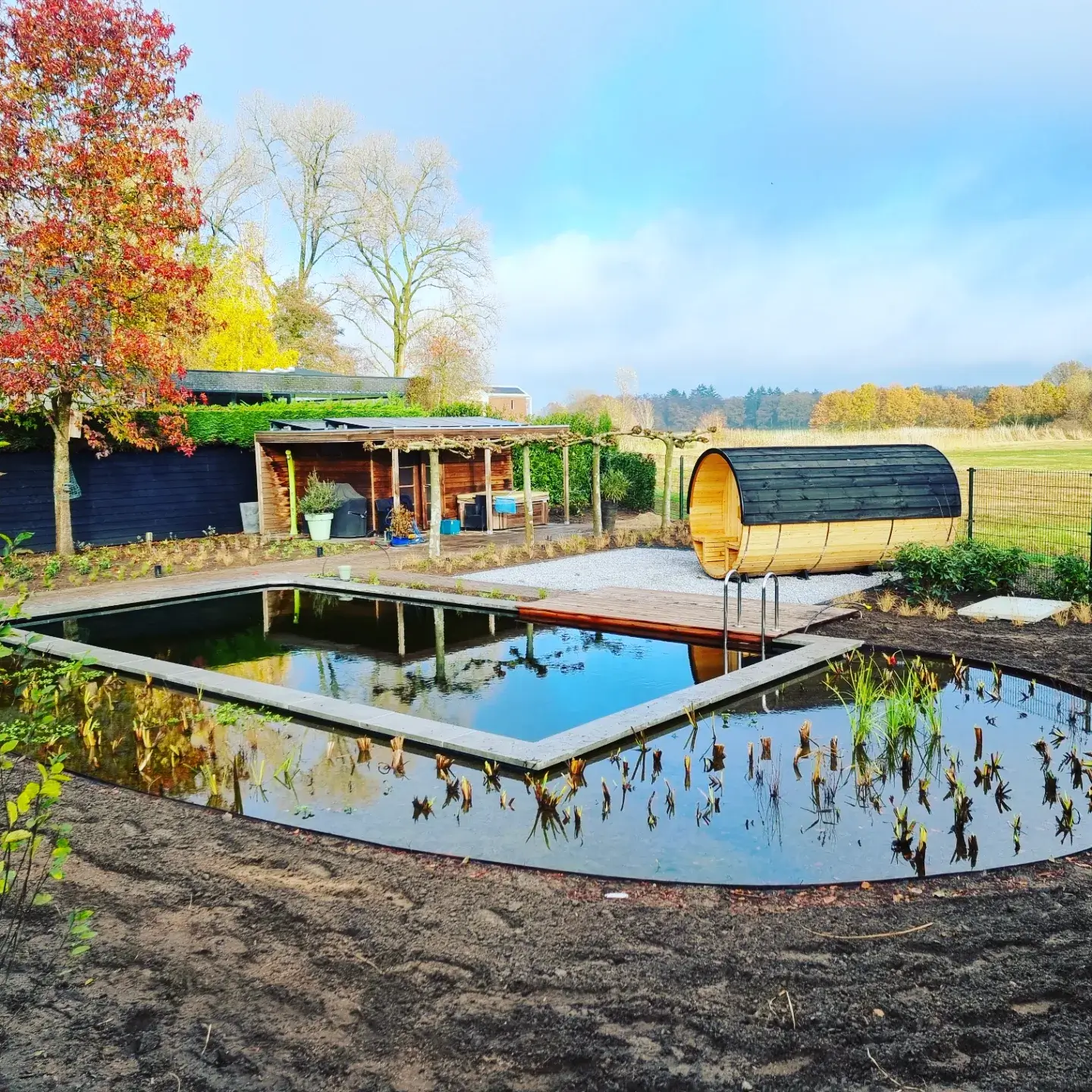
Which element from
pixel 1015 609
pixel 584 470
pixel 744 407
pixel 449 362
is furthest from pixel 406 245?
pixel 744 407

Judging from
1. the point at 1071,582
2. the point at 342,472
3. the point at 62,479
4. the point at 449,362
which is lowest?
the point at 1071,582

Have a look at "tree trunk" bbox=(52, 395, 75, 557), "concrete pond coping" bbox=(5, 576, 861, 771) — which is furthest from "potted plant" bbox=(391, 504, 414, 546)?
"concrete pond coping" bbox=(5, 576, 861, 771)

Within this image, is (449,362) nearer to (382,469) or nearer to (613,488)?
(613,488)

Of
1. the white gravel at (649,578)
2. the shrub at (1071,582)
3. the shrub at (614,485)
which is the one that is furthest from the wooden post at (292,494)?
the shrub at (1071,582)

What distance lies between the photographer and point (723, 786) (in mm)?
5695

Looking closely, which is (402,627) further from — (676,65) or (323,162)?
(323,162)

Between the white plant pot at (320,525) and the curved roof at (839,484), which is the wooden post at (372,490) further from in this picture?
the curved roof at (839,484)

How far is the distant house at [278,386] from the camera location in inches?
913

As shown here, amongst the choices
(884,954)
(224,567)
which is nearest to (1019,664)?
Answer: (884,954)

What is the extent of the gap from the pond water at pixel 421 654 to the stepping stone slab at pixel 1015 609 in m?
3.09

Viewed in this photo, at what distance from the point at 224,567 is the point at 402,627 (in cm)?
547

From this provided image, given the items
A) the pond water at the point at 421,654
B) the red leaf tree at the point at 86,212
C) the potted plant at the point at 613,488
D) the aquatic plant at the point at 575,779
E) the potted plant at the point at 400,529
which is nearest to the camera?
the aquatic plant at the point at 575,779

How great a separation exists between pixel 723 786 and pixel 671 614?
4.68 meters

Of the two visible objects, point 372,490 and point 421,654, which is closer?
point 421,654
